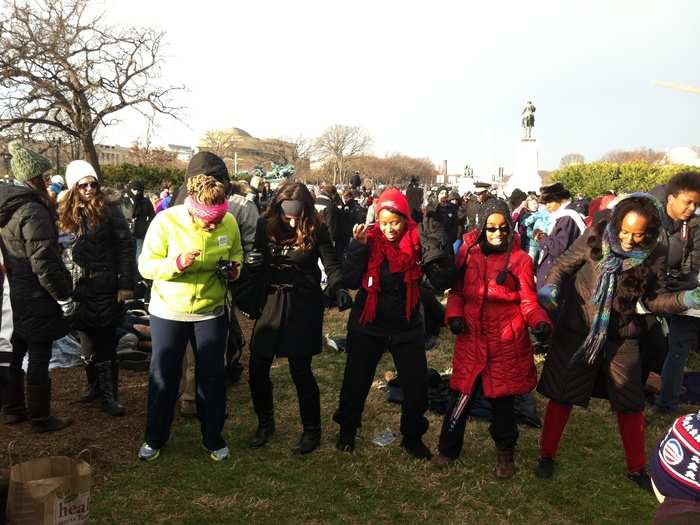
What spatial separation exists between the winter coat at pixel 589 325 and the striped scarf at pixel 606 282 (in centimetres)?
4

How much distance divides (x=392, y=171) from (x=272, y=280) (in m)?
84.2

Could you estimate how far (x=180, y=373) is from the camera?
3539 mm

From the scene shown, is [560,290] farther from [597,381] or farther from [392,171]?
[392,171]

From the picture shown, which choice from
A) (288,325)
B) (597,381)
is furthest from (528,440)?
(288,325)

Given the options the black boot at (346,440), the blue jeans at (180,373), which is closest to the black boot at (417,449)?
the black boot at (346,440)

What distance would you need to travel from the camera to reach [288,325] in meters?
3.59

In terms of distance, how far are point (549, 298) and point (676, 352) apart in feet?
6.49

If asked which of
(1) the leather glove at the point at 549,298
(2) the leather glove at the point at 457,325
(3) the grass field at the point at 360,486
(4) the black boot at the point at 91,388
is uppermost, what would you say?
(1) the leather glove at the point at 549,298

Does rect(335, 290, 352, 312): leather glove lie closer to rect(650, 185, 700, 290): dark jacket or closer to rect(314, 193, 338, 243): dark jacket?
rect(650, 185, 700, 290): dark jacket

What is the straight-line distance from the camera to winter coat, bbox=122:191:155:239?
1075 cm

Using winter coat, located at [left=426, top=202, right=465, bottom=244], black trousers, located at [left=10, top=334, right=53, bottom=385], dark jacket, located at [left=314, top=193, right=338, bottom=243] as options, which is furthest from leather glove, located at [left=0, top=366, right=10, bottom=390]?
winter coat, located at [left=426, top=202, right=465, bottom=244]

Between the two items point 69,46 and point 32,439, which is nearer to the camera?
point 32,439

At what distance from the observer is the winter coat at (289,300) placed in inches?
141

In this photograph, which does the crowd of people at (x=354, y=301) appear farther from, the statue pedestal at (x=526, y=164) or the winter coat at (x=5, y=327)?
the statue pedestal at (x=526, y=164)
